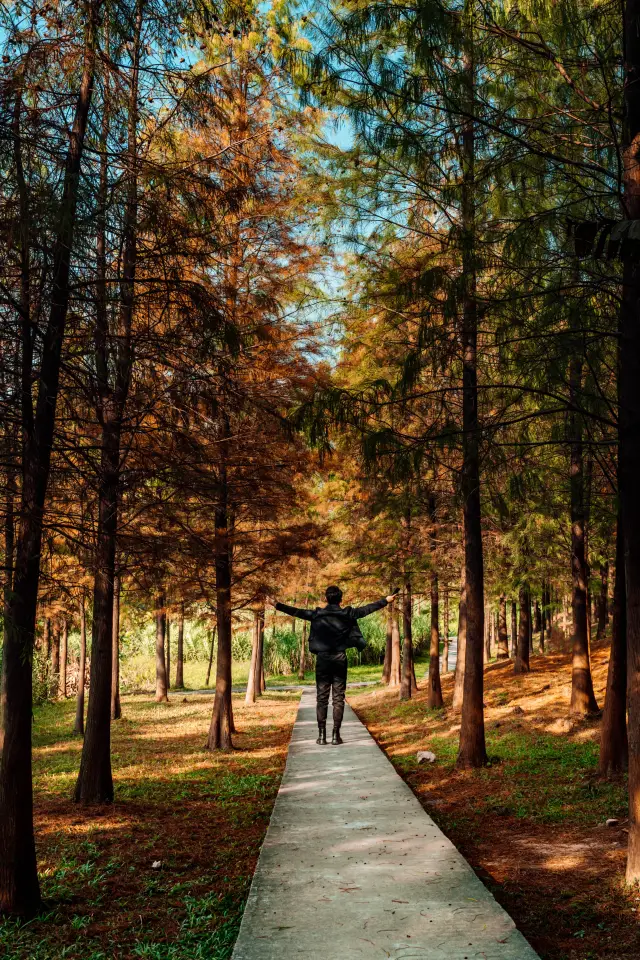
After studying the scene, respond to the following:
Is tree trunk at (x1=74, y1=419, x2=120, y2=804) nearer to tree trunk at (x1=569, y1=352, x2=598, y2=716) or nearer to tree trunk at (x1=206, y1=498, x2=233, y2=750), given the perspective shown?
tree trunk at (x1=206, y1=498, x2=233, y2=750)

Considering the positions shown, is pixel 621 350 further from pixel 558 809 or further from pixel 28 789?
pixel 28 789

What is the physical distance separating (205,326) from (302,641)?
116 feet

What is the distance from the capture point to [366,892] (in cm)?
480

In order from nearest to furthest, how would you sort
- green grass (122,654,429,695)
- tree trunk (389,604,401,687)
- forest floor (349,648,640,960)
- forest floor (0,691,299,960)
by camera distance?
forest floor (0,691,299,960), forest floor (349,648,640,960), tree trunk (389,604,401,687), green grass (122,654,429,695)

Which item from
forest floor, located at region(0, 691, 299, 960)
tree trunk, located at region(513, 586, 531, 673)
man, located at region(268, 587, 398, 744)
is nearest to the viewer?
forest floor, located at region(0, 691, 299, 960)

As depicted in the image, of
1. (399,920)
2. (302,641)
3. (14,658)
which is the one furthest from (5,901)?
(302,641)

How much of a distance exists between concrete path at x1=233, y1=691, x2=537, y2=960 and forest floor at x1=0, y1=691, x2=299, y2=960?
0.33 meters

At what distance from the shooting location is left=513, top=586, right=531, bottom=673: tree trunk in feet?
65.4

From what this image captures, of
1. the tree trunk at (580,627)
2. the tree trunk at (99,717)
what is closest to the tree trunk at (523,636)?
the tree trunk at (580,627)

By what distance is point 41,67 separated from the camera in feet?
18.5

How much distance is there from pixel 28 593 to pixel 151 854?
3015 millimetres

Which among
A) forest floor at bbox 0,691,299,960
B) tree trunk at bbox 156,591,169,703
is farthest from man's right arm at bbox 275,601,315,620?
tree trunk at bbox 156,591,169,703

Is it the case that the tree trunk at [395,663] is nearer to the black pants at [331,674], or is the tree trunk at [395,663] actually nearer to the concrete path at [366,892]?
the black pants at [331,674]

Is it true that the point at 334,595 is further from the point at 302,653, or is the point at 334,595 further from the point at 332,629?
the point at 302,653
